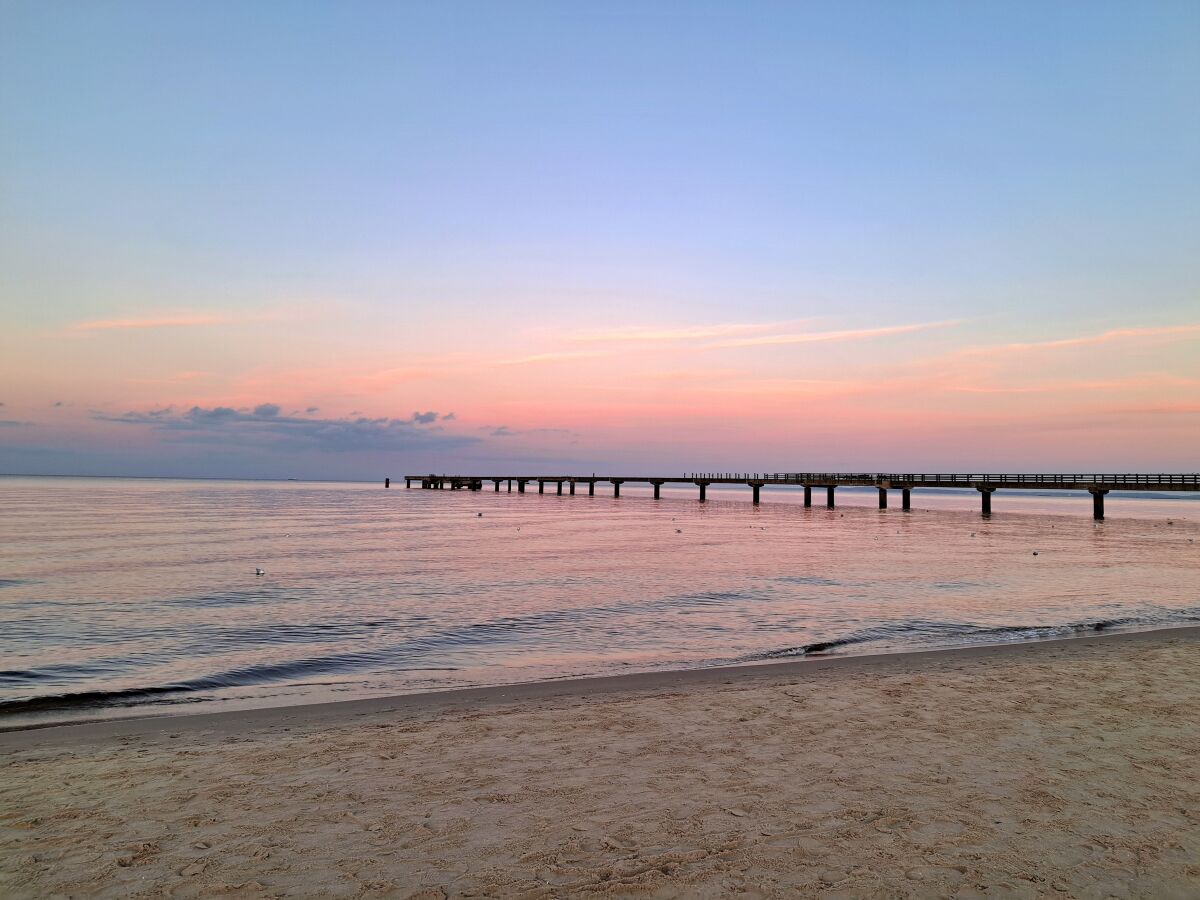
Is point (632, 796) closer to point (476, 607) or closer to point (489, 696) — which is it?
point (489, 696)

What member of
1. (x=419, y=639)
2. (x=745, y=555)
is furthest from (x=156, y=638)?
(x=745, y=555)

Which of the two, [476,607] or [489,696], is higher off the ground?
[489,696]

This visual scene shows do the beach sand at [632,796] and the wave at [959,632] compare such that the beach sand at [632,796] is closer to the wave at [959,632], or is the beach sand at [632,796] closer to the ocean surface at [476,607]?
the ocean surface at [476,607]

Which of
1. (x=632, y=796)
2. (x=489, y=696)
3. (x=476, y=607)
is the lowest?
(x=476, y=607)

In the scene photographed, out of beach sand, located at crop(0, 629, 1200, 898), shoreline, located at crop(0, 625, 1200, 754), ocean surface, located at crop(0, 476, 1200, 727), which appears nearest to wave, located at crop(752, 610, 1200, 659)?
ocean surface, located at crop(0, 476, 1200, 727)

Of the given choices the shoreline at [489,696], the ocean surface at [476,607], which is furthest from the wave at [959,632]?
the shoreline at [489,696]

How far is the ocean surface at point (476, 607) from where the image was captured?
12547 mm

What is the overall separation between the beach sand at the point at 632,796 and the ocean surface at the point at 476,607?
278 cm

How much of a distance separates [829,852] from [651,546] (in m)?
33.0

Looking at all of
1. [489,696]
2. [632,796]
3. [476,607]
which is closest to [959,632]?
[489,696]

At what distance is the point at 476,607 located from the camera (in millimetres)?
19453

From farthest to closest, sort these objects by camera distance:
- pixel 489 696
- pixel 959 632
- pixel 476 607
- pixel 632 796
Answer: pixel 476 607
pixel 959 632
pixel 489 696
pixel 632 796

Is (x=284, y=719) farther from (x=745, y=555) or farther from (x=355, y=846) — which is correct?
(x=745, y=555)

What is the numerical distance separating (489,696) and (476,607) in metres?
8.98
